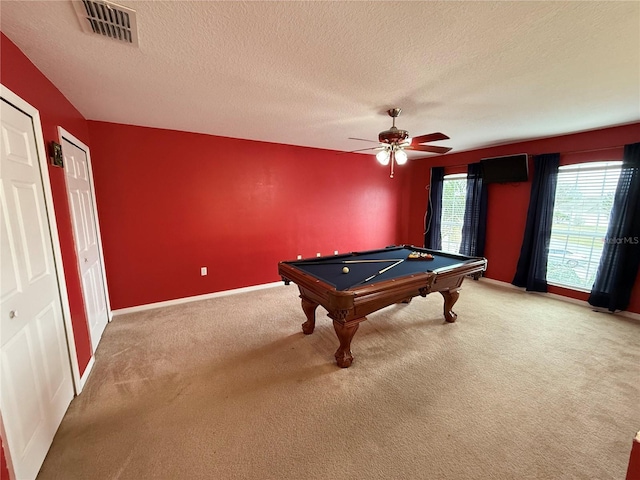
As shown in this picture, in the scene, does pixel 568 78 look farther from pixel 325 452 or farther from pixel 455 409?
pixel 325 452

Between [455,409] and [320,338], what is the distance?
1324 millimetres

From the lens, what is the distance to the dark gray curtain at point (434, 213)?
518 cm

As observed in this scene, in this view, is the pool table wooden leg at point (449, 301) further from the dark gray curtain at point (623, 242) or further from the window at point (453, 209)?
the window at point (453, 209)

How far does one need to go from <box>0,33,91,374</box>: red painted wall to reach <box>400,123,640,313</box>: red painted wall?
5.52m

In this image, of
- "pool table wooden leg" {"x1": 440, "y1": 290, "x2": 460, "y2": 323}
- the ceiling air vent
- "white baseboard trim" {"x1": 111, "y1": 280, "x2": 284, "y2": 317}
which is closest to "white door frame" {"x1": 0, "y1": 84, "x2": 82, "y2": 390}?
the ceiling air vent

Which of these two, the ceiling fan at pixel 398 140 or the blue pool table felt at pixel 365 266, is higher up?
the ceiling fan at pixel 398 140

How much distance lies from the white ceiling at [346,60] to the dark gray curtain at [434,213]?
2.25 metres

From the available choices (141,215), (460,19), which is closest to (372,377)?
(460,19)

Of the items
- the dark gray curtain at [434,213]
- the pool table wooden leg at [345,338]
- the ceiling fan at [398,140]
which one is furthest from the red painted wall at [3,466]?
the dark gray curtain at [434,213]

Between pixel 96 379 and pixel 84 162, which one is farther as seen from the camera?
pixel 84 162

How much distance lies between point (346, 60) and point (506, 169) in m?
3.64

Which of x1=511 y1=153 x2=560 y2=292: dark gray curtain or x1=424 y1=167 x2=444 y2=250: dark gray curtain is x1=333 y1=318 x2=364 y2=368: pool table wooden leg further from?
x1=424 y1=167 x2=444 y2=250: dark gray curtain

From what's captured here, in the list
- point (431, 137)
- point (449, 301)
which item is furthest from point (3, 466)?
point (449, 301)

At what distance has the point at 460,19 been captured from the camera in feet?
4.34
